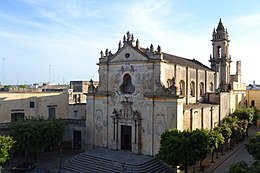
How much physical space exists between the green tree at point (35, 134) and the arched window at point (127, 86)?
30.9 ft

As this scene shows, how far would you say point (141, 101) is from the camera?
31844 millimetres

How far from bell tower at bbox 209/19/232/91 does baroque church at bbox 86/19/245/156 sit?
9.30 m

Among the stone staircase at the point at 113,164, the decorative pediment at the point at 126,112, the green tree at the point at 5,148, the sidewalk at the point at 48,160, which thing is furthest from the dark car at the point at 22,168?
the decorative pediment at the point at 126,112

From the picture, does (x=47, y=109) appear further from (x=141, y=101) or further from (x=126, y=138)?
(x=141, y=101)

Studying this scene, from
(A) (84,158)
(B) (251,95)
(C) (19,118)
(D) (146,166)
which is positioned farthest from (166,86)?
(B) (251,95)

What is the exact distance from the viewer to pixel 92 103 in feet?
119

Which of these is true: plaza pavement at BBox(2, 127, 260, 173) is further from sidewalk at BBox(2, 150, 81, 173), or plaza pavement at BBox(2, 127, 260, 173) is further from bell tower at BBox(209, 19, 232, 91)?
bell tower at BBox(209, 19, 232, 91)

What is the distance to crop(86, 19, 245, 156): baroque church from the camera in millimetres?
30172

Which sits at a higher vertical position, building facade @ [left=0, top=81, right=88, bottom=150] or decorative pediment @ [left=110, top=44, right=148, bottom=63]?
decorative pediment @ [left=110, top=44, right=148, bottom=63]

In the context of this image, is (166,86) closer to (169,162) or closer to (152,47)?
(152,47)

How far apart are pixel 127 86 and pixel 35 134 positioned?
12.3m

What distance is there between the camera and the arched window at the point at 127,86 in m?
33.5

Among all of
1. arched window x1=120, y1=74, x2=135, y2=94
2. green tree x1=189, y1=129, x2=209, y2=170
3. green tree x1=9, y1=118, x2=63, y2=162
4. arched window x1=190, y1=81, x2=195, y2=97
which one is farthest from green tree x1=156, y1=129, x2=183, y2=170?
arched window x1=190, y1=81, x2=195, y2=97

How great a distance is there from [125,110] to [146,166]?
7779 mm
